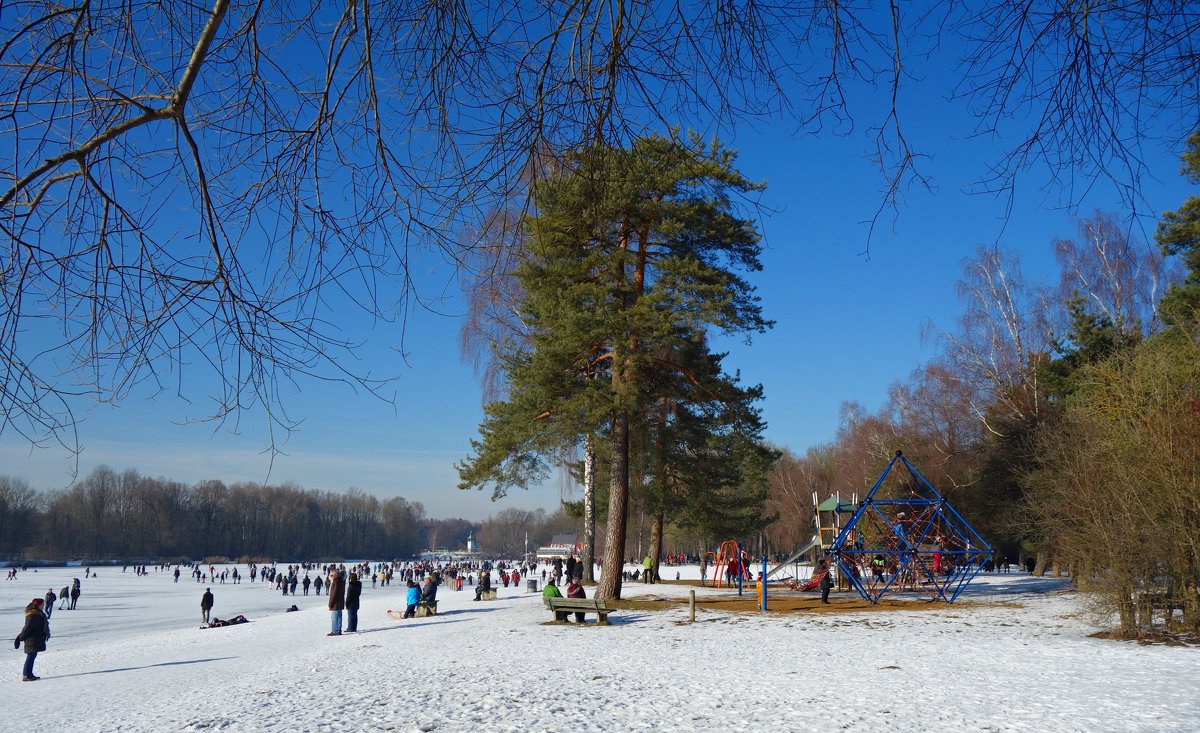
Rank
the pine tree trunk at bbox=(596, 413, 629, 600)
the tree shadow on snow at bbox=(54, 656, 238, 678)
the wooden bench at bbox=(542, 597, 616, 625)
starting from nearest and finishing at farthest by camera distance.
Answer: the tree shadow on snow at bbox=(54, 656, 238, 678)
the wooden bench at bbox=(542, 597, 616, 625)
the pine tree trunk at bbox=(596, 413, 629, 600)

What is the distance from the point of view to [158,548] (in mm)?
108250

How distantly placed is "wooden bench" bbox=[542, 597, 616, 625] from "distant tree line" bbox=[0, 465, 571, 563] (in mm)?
83944

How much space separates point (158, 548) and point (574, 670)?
11622 cm

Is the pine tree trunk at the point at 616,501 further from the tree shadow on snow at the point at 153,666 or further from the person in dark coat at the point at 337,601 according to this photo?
the tree shadow on snow at the point at 153,666

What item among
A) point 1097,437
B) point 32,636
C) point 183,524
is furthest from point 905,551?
point 183,524

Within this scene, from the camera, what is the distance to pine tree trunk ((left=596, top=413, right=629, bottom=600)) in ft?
62.8

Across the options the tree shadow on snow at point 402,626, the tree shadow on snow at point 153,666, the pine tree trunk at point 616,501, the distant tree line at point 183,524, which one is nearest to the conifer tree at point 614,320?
the pine tree trunk at point 616,501

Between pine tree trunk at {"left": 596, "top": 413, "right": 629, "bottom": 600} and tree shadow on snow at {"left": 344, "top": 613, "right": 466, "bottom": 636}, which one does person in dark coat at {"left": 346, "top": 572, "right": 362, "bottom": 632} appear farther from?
pine tree trunk at {"left": 596, "top": 413, "right": 629, "bottom": 600}

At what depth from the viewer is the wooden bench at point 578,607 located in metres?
16.3

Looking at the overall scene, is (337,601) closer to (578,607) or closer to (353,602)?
(353,602)

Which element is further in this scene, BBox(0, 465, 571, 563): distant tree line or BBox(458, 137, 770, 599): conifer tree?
BBox(0, 465, 571, 563): distant tree line

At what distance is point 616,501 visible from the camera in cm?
1925

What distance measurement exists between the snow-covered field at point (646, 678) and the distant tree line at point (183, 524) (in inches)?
3293

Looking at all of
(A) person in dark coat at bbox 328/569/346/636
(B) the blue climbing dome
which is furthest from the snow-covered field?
(B) the blue climbing dome
